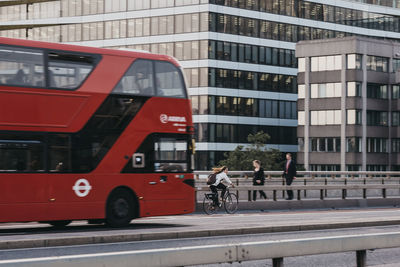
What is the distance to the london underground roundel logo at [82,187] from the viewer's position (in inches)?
688

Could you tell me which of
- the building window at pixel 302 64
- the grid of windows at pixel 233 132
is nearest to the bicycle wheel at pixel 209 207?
the grid of windows at pixel 233 132

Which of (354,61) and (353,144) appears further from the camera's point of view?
(353,144)

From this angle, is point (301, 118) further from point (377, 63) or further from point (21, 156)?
point (21, 156)

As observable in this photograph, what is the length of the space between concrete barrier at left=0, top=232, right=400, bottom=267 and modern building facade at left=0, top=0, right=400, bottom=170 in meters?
67.4

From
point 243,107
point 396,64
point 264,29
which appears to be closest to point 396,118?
point 396,64

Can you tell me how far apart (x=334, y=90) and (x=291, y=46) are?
9.12 metres

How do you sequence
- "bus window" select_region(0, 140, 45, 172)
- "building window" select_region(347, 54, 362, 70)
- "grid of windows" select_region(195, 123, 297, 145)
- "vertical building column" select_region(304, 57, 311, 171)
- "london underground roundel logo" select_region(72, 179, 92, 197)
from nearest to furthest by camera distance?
"bus window" select_region(0, 140, 45, 172) → "london underground roundel logo" select_region(72, 179, 92, 197) → "building window" select_region(347, 54, 362, 70) → "grid of windows" select_region(195, 123, 297, 145) → "vertical building column" select_region(304, 57, 311, 171)

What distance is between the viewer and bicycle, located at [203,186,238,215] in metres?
24.7

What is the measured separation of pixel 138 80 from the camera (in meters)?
18.5

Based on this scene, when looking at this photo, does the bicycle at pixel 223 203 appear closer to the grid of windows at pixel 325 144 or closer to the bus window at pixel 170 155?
the bus window at pixel 170 155

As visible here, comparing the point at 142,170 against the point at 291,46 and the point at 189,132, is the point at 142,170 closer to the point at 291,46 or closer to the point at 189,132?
the point at 189,132

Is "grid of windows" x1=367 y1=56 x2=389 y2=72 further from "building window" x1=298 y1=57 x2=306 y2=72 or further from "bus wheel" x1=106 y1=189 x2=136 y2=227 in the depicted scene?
"bus wheel" x1=106 y1=189 x2=136 y2=227

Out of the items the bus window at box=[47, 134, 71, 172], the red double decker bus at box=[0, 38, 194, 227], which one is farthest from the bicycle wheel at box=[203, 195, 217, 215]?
the bus window at box=[47, 134, 71, 172]

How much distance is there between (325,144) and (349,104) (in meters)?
4.87
